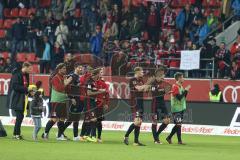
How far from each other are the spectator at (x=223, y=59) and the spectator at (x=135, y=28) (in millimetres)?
4529

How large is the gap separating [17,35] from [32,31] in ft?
2.45

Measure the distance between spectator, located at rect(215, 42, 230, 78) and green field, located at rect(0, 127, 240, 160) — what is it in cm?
758

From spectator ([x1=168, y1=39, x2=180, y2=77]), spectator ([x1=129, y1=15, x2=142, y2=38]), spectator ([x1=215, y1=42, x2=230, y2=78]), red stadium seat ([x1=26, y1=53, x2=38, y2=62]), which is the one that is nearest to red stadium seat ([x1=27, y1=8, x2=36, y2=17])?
red stadium seat ([x1=26, y1=53, x2=38, y2=62])

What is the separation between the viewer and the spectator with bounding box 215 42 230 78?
31.9 m

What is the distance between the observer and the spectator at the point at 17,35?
3797 cm

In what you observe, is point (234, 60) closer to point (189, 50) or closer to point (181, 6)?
point (189, 50)

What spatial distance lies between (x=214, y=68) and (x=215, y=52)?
25.2 inches

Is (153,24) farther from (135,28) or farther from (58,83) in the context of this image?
(58,83)

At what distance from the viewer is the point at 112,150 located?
20125 mm

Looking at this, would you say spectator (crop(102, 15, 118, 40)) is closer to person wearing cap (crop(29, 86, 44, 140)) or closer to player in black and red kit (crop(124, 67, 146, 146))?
person wearing cap (crop(29, 86, 44, 140))

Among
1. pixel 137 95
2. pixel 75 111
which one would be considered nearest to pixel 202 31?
pixel 75 111

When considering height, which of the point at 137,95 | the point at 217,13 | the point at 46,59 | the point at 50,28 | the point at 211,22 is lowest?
the point at 137,95

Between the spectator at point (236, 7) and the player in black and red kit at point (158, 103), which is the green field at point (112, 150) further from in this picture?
the spectator at point (236, 7)

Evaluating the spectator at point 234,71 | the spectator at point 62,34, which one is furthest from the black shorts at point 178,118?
the spectator at point 62,34
